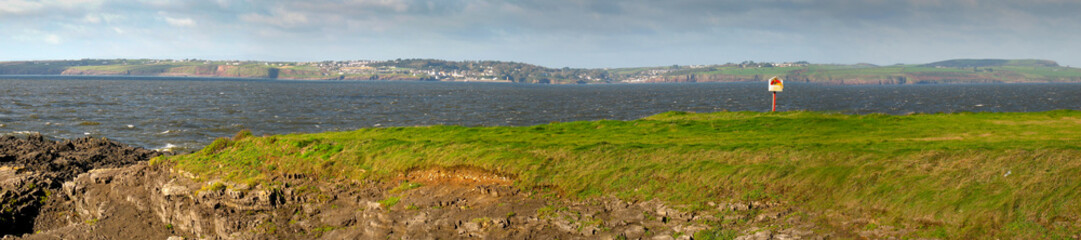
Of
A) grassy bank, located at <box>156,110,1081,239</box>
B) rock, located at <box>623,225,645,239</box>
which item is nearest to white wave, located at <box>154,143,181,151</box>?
grassy bank, located at <box>156,110,1081,239</box>

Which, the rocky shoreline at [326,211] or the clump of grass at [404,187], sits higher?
the clump of grass at [404,187]

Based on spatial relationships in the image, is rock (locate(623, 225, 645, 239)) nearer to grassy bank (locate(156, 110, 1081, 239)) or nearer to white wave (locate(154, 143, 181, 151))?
grassy bank (locate(156, 110, 1081, 239))

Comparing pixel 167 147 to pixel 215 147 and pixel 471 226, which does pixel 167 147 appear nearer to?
pixel 215 147

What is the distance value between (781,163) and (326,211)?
1061 cm

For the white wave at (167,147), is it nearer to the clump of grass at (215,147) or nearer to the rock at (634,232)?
the clump of grass at (215,147)

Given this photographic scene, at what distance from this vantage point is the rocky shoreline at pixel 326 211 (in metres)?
13.1

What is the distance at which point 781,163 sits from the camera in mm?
15320

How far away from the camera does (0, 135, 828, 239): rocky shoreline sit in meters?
13.1

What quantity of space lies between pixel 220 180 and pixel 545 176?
9.18 meters

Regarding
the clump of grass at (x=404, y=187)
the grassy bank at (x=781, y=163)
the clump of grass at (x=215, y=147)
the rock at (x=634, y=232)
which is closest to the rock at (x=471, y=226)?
the grassy bank at (x=781, y=163)

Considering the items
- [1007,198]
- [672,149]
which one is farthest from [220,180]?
[1007,198]

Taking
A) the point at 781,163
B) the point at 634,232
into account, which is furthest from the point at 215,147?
the point at 781,163

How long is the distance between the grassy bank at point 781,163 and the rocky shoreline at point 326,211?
62 cm

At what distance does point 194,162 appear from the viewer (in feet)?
67.1
